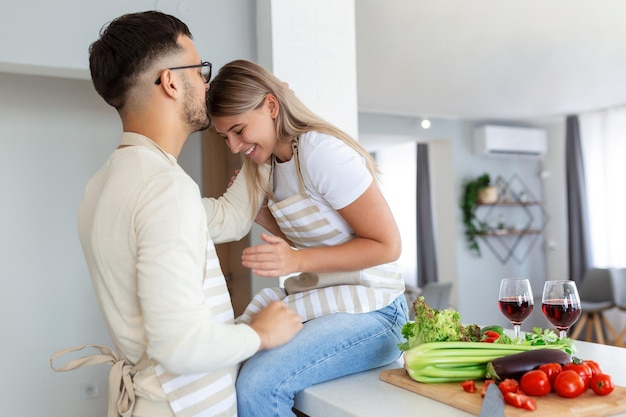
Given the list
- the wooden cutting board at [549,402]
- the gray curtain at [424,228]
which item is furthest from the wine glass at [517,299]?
the gray curtain at [424,228]

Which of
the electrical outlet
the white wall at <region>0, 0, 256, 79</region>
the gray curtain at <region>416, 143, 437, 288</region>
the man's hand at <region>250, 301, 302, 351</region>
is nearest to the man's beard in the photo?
the man's hand at <region>250, 301, 302, 351</region>

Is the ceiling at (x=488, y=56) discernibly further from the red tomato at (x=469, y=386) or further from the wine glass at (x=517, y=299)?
the red tomato at (x=469, y=386)

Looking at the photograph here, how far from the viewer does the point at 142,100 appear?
138 cm

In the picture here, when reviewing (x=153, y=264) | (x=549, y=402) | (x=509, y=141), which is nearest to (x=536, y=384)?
(x=549, y=402)

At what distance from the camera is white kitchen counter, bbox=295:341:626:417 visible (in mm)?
1287

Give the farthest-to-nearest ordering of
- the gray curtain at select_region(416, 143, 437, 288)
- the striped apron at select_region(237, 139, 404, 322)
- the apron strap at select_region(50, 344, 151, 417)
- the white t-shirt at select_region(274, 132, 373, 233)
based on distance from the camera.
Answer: the gray curtain at select_region(416, 143, 437, 288) < the striped apron at select_region(237, 139, 404, 322) < the white t-shirt at select_region(274, 132, 373, 233) < the apron strap at select_region(50, 344, 151, 417)

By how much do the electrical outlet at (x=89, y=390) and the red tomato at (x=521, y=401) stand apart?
11.1ft

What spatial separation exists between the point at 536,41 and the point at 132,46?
13.0 feet

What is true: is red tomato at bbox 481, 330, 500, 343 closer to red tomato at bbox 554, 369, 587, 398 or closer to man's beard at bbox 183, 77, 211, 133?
red tomato at bbox 554, 369, 587, 398

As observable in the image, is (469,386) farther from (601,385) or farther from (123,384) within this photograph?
(123,384)

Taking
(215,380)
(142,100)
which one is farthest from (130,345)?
(142,100)

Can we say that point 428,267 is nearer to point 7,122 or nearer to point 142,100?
point 7,122

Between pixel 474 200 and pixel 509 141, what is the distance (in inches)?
35.3

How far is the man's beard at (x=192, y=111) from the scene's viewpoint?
142cm
